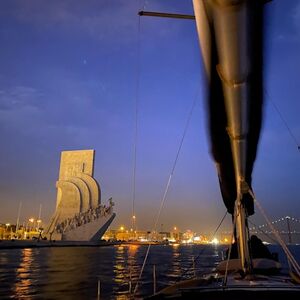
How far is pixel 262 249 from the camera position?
12.6 meters

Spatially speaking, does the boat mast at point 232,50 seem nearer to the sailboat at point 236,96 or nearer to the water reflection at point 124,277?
the sailboat at point 236,96

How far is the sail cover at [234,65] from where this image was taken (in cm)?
301

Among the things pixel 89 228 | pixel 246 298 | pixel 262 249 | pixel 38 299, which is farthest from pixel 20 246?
pixel 246 298

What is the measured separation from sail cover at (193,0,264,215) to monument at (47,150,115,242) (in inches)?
5076

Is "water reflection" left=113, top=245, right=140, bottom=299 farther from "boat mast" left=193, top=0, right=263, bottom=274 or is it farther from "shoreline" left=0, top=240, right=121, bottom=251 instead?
"shoreline" left=0, top=240, right=121, bottom=251

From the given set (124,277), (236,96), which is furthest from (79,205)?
(236,96)

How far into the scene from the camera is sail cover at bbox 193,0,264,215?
301cm

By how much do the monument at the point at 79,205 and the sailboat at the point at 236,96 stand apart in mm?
127483

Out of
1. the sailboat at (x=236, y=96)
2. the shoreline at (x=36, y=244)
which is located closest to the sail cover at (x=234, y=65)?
the sailboat at (x=236, y=96)

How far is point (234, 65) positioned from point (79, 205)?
135168 millimetres

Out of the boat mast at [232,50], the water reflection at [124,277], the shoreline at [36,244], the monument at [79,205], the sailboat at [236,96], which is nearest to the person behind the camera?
the boat mast at [232,50]

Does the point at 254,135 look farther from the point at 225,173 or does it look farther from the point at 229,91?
the point at 225,173

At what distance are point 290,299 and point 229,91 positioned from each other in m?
3.43

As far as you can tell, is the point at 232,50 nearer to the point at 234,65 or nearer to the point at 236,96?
the point at 234,65
